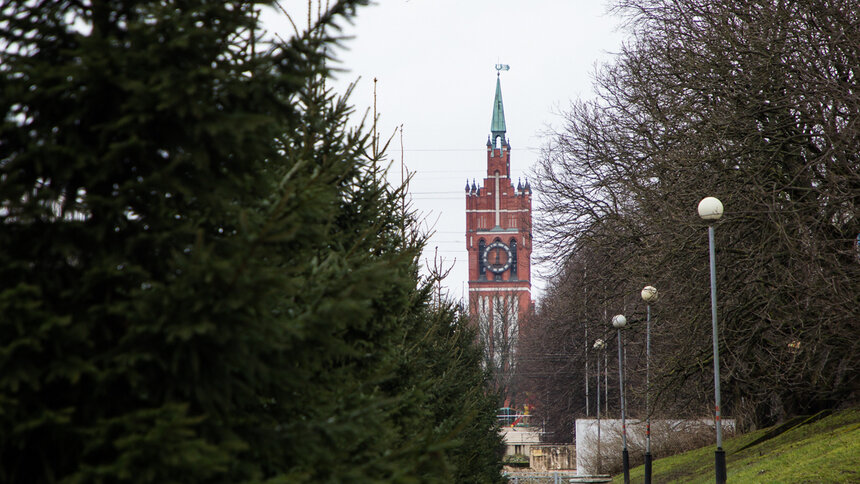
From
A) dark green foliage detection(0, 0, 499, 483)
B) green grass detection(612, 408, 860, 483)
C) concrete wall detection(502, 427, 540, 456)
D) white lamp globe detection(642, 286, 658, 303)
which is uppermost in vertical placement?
white lamp globe detection(642, 286, 658, 303)

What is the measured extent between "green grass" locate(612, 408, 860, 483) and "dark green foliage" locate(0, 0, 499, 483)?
10.3 m

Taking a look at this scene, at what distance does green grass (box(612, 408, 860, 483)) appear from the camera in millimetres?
12695

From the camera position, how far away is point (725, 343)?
52.3 ft

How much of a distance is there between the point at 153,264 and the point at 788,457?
14.1m

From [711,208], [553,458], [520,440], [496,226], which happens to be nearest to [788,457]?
[711,208]

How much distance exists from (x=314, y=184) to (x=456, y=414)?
1005 cm

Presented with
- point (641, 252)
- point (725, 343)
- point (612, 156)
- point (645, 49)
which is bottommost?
Result: point (725, 343)

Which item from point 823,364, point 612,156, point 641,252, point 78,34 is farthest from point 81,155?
point 612,156

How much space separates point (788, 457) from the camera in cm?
1532

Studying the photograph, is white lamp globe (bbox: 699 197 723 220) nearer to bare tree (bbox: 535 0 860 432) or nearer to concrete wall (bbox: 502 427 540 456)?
bare tree (bbox: 535 0 860 432)

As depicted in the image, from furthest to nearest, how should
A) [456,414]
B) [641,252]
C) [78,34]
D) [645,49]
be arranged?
1. [645,49]
2. [641,252]
3. [456,414]
4. [78,34]

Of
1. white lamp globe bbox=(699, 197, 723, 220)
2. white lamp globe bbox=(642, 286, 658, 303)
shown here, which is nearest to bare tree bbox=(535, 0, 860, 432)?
white lamp globe bbox=(642, 286, 658, 303)

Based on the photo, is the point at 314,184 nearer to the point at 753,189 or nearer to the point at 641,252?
the point at 753,189

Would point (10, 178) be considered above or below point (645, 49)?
below
